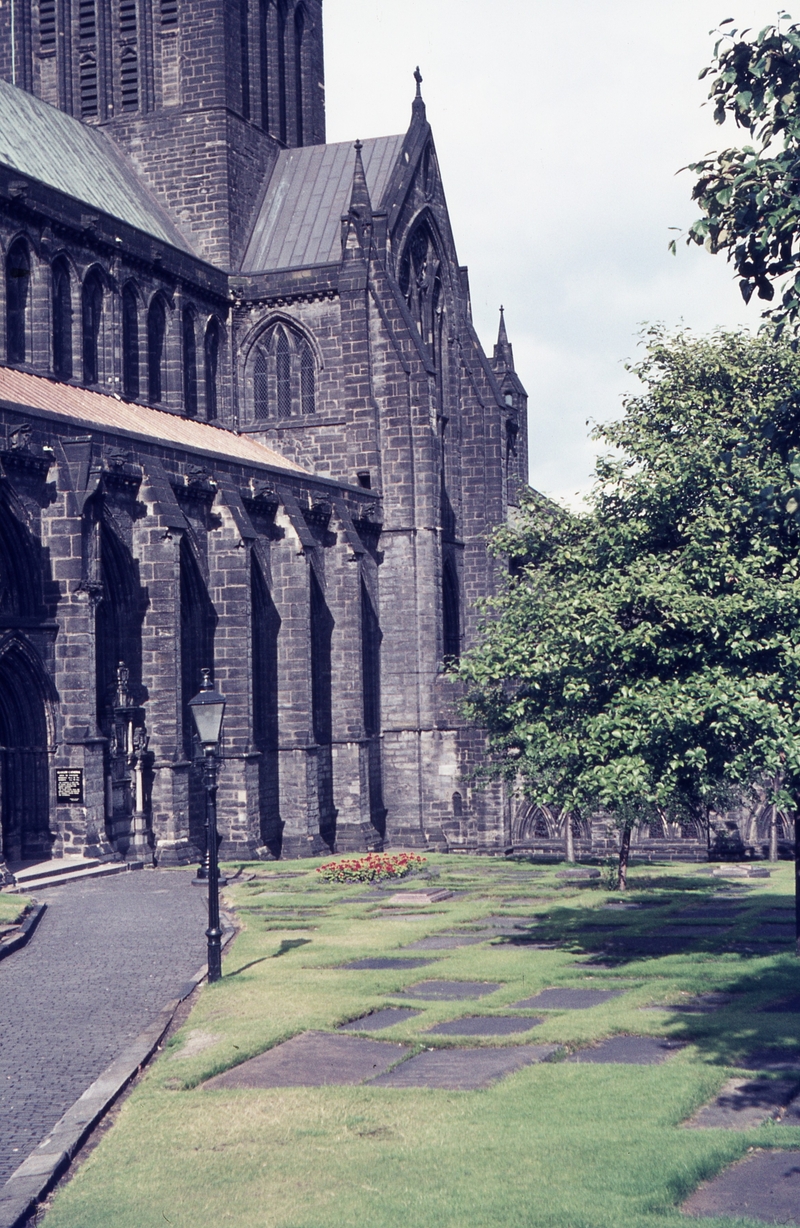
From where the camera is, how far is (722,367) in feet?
64.0

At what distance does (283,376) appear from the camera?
44.9 meters

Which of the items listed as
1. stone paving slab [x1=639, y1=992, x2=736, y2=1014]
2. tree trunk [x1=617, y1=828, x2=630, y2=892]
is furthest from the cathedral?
stone paving slab [x1=639, y1=992, x2=736, y2=1014]

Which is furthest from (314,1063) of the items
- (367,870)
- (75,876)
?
(75,876)

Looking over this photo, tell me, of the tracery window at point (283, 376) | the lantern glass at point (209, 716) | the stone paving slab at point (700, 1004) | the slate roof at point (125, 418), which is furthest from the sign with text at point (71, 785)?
the tracery window at point (283, 376)

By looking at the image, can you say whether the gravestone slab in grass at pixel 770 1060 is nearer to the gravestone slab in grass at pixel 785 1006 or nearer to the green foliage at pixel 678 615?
the gravestone slab in grass at pixel 785 1006

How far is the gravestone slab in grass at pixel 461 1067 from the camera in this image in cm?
1223

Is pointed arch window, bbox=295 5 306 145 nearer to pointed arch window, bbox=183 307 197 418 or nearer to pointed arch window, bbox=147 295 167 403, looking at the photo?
pointed arch window, bbox=183 307 197 418

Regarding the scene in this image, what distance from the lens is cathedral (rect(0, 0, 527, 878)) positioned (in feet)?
96.6

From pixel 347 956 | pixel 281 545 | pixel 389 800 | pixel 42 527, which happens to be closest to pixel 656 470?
pixel 347 956

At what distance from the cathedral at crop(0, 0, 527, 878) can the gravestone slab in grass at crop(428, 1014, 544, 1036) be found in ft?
47.7

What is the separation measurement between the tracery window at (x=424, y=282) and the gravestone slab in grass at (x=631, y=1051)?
115 feet

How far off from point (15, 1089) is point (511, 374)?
137 feet

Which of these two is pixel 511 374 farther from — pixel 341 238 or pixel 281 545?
pixel 281 545

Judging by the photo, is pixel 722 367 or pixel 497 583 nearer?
pixel 722 367
